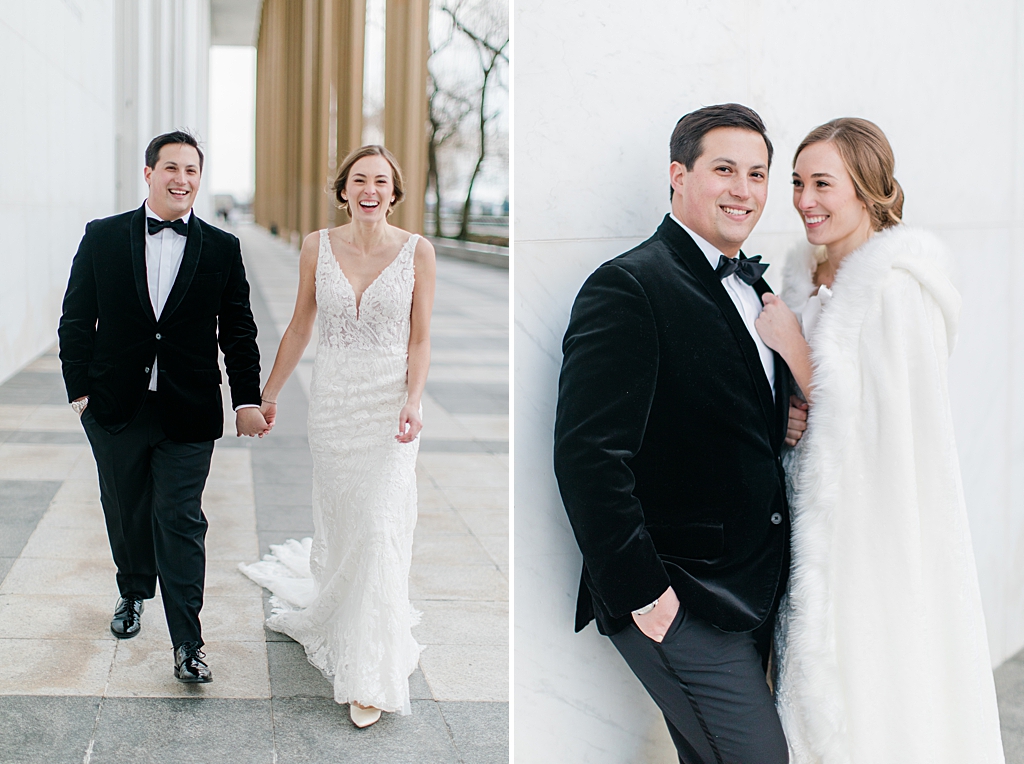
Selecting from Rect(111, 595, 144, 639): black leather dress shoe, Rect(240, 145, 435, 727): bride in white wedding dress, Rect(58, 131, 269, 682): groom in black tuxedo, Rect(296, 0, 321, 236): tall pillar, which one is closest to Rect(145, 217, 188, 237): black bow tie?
Rect(58, 131, 269, 682): groom in black tuxedo

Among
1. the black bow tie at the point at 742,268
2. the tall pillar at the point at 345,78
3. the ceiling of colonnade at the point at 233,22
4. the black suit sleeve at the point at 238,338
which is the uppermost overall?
the tall pillar at the point at 345,78

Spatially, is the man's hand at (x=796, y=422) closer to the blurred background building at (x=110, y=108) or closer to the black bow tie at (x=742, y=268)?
the black bow tie at (x=742, y=268)

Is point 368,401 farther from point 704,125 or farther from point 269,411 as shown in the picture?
point 704,125

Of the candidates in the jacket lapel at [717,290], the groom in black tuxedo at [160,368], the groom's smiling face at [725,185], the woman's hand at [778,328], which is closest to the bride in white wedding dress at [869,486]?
the woman's hand at [778,328]

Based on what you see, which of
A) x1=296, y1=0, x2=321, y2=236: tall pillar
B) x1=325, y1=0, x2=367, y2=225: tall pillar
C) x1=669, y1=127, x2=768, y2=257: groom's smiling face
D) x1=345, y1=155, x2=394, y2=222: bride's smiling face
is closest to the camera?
x1=669, y1=127, x2=768, y2=257: groom's smiling face

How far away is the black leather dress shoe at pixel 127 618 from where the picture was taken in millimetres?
2896

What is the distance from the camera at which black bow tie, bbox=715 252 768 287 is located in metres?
2.22

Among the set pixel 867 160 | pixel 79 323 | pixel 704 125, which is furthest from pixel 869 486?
pixel 79 323

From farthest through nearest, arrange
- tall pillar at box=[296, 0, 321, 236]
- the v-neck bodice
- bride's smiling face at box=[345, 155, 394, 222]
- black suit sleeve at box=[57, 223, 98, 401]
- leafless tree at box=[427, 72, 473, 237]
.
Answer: leafless tree at box=[427, 72, 473, 237]
tall pillar at box=[296, 0, 321, 236]
the v-neck bodice
bride's smiling face at box=[345, 155, 394, 222]
black suit sleeve at box=[57, 223, 98, 401]

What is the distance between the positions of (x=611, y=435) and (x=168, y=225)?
4.59ft

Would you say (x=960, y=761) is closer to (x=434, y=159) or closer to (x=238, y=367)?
(x=238, y=367)

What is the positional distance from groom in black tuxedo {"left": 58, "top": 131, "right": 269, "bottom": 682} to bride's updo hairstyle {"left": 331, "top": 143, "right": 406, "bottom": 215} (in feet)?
1.22

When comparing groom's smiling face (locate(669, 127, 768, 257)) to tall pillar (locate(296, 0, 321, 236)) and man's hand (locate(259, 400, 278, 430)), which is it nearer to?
man's hand (locate(259, 400, 278, 430))

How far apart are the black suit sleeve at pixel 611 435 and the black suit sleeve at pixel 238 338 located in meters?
1.06
